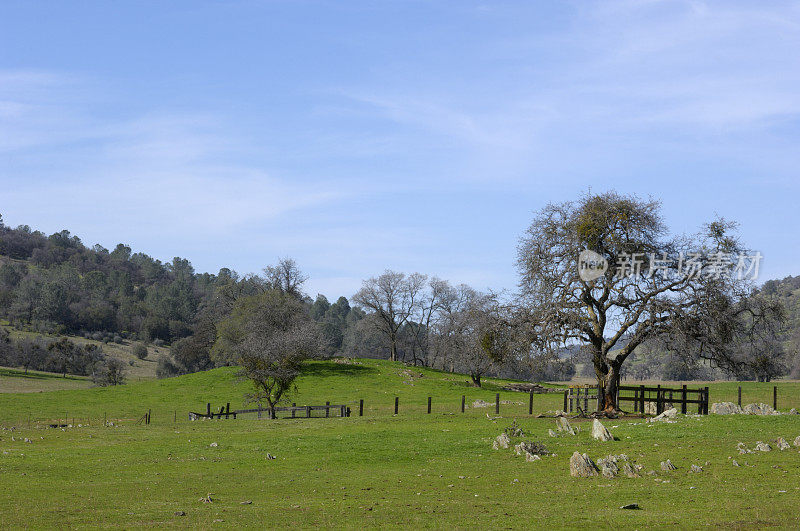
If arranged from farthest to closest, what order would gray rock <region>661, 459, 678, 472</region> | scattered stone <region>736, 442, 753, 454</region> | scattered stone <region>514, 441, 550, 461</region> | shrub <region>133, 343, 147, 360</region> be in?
shrub <region>133, 343, 147, 360</region> → scattered stone <region>514, 441, 550, 461</region> → scattered stone <region>736, 442, 753, 454</region> → gray rock <region>661, 459, 678, 472</region>

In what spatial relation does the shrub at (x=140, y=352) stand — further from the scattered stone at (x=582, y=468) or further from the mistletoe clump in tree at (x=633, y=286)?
the scattered stone at (x=582, y=468)

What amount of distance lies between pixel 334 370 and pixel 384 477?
6519 cm

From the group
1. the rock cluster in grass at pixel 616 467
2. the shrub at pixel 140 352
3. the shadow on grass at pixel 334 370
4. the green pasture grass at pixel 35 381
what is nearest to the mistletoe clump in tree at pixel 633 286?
the rock cluster in grass at pixel 616 467

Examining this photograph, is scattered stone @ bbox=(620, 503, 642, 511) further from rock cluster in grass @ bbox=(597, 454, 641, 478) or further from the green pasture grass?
the green pasture grass

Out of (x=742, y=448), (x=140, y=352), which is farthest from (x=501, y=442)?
(x=140, y=352)

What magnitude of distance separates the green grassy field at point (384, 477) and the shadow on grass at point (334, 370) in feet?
136

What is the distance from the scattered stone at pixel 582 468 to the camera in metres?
18.7

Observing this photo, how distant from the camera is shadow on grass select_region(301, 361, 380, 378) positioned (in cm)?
8250

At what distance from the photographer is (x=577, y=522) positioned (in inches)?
534

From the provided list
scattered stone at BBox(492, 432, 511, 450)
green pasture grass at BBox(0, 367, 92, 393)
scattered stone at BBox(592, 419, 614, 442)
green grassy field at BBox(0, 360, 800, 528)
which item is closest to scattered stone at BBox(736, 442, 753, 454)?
green grassy field at BBox(0, 360, 800, 528)

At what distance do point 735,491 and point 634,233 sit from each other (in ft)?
69.8

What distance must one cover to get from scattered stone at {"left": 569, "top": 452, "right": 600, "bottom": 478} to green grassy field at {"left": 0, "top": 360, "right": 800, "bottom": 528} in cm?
39

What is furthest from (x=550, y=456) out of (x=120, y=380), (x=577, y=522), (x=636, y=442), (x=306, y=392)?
(x=120, y=380)

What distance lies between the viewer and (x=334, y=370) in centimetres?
8544
